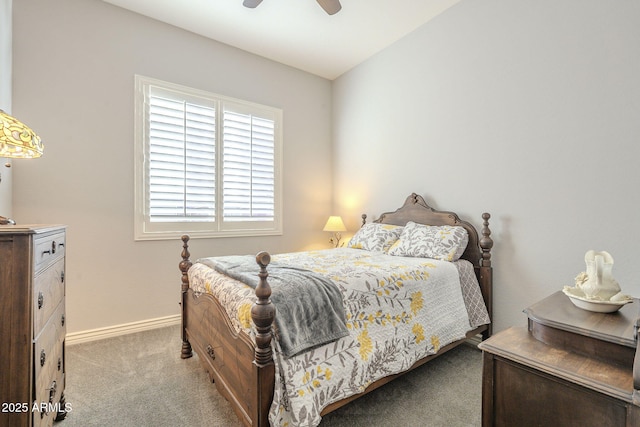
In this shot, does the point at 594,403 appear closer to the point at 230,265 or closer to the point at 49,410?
the point at 230,265

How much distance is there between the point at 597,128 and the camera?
6.57ft

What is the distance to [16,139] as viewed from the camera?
1.30m

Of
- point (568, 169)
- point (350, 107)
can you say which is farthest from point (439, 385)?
point (350, 107)

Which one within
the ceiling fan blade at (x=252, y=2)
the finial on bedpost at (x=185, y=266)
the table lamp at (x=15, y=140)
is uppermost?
the ceiling fan blade at (x=252, y=2)

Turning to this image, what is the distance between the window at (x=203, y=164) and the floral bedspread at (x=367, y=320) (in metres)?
1.10

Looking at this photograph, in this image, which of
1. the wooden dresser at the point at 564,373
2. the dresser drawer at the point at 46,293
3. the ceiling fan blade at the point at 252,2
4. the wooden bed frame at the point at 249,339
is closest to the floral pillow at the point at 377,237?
the wooden bed frame at the point at 249,339

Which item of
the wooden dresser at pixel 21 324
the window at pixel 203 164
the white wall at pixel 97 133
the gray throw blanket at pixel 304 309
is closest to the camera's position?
the wooden dresser at pixel 21 324

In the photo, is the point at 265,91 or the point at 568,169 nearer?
the point at 568,169

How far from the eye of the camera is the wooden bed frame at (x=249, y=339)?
1.25 m

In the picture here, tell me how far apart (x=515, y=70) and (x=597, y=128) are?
31.4 inches

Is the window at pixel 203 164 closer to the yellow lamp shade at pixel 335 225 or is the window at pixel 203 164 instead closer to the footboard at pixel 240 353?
the yellow lamp shade at pixel 335 225

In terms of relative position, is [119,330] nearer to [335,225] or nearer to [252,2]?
[335,225]

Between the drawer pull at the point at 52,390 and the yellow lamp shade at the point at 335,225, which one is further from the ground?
the yellow lamp shade at the point at 335,225

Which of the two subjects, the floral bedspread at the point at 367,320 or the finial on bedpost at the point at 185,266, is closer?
the floral bedspread at the point at 367,320
